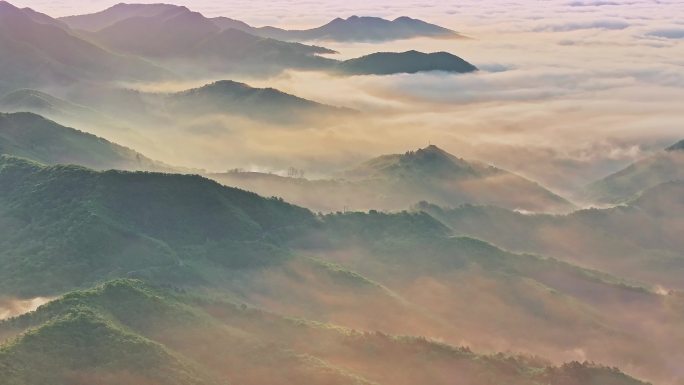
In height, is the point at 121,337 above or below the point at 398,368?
above

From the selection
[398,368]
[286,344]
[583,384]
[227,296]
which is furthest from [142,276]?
[583,384]

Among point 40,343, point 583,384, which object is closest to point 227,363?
point 40,343

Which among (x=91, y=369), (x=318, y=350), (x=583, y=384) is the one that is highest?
(x=91, y=369)

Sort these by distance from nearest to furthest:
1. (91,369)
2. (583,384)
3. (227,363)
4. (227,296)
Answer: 1. (91,369)
2. (227,363)
3. (583,384)
4. (227,296)

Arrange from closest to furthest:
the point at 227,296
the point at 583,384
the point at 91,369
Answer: the point at 91,369 → the point at 583,384 → the point at 227,296

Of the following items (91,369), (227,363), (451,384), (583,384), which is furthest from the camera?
(583,384)

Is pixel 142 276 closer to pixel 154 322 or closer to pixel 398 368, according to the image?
pixel 154 322

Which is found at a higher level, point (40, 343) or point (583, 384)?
point (40, 343)

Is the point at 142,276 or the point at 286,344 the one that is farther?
the point at 142,276

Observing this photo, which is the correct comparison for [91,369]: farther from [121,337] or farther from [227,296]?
[227,296]
